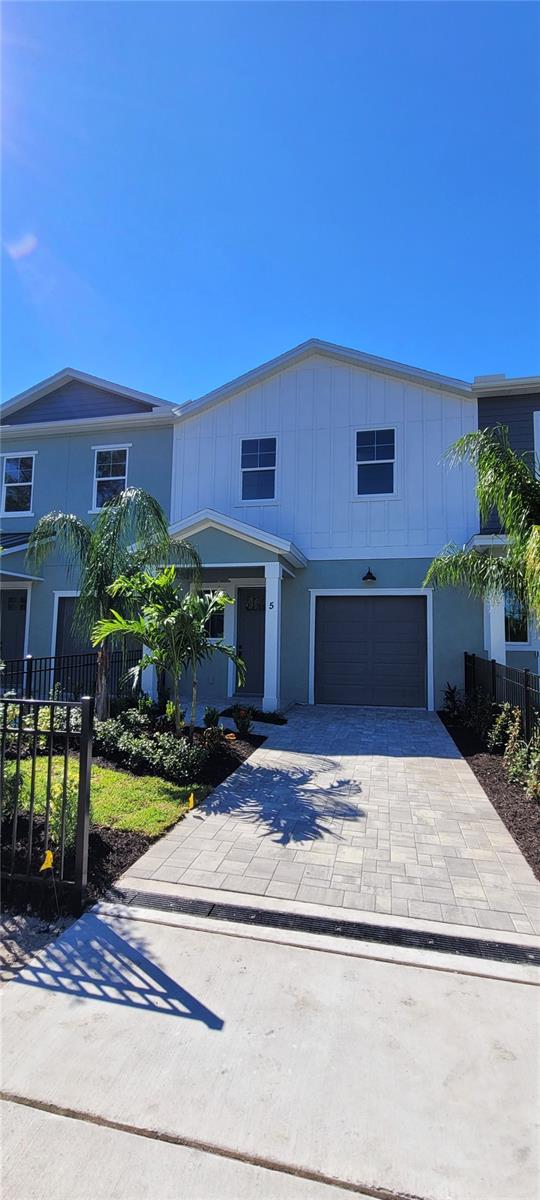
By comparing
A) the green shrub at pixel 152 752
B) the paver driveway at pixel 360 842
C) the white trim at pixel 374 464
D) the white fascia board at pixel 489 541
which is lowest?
the paver driveway at pixel 360 842

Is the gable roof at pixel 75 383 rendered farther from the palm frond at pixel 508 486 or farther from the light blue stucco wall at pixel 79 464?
the palm frond at pixel 508 486

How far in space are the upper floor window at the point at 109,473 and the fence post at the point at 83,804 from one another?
1052cm

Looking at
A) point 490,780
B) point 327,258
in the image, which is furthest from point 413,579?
point 327,258

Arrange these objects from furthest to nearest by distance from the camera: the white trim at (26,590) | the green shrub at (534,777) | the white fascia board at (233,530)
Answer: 1. the white trim at (26,590)
2. the white fascia board at (233,530)
3. the green shrub at (534,777)

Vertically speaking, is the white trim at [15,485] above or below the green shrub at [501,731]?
above

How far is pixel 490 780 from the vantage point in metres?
6.16

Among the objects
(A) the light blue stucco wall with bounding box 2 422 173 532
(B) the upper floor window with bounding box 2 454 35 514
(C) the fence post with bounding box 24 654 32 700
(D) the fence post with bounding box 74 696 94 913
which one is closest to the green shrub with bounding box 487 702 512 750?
(D) the fence post with bounding box 74 696 94 913

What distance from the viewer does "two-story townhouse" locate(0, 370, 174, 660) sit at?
12812 millimetres

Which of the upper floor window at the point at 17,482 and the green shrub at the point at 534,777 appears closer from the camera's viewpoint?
the green shrub at the point at 534,777

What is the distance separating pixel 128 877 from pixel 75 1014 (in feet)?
4.35

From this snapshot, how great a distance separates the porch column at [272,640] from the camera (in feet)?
32.2

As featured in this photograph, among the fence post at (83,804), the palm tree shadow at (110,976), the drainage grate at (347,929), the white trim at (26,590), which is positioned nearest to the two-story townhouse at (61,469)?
the white trim at (26,590)

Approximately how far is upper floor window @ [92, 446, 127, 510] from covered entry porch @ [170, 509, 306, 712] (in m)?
3.46

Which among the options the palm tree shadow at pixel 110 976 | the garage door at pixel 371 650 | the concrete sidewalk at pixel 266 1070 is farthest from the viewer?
the garage door at pixel 371 650
